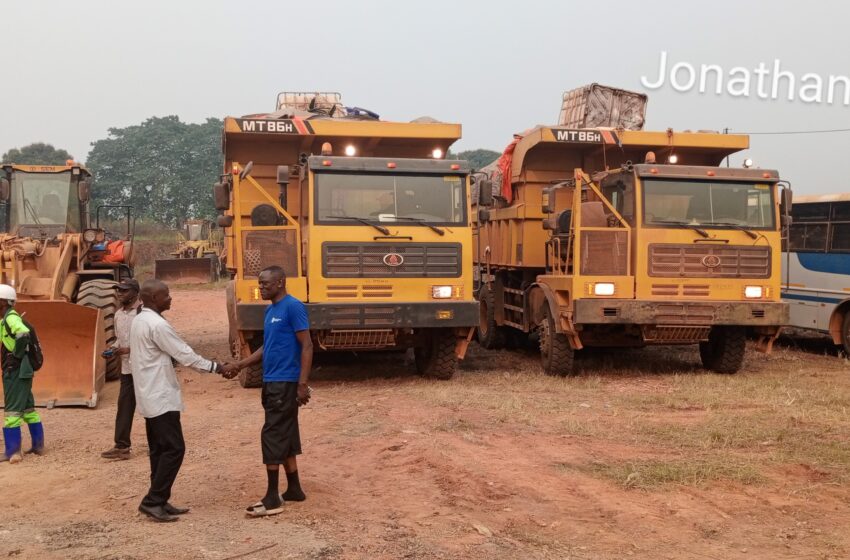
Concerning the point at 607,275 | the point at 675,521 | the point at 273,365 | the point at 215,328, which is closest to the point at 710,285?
the point at 607,275

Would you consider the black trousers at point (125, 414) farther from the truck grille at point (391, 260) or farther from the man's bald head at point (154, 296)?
the truck grille at point (391, 260)

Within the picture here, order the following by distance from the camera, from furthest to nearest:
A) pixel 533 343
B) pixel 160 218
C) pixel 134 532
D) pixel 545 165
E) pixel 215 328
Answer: pixel 160 218
pixel 215 328
pixel 533 343
pixel 545 165
pixel 134 532

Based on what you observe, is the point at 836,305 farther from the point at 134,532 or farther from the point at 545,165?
the point at 134,532

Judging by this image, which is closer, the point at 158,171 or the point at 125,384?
the point at 125,384

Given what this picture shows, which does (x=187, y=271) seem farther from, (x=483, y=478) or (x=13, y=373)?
(x=483, y=478)

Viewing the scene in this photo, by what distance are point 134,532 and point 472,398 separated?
477 centimetres

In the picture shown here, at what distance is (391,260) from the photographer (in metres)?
10.2

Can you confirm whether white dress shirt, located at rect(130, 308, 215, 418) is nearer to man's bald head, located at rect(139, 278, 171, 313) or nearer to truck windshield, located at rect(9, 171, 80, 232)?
man's bald head, located at rect(139, 278, 171, 313)

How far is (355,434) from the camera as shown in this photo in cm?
779

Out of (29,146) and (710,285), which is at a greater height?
(29,146)

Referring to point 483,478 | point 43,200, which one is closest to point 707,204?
point 483,478

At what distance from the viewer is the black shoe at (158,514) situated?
543 cm

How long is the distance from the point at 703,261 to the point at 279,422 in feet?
22.4

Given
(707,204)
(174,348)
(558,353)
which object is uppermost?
(707,204)
